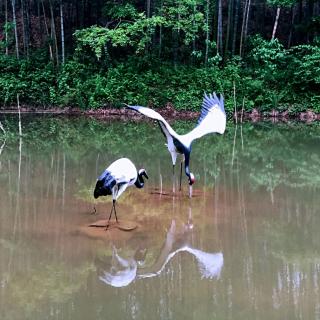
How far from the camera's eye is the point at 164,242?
6.70 m

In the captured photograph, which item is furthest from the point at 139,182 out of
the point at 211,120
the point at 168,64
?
the point at 168,64

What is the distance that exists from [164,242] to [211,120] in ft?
10.8

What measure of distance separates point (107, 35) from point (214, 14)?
5388 mm

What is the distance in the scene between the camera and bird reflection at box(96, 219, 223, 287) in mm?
5605

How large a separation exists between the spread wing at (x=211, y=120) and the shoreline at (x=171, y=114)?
10.4 meters

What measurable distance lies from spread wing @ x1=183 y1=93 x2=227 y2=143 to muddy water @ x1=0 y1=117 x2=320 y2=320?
3.30ft

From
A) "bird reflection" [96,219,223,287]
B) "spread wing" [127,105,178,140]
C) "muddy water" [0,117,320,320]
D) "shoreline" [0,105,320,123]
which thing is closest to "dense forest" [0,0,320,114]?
"shoreline" [0,105,320,123]

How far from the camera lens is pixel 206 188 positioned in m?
9.56

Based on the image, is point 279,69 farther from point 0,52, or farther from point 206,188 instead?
point 206,188

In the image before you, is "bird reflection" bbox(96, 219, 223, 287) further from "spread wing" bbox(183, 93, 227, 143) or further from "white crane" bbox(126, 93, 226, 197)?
"spread wing" bbox(183, 93, 227, 143)

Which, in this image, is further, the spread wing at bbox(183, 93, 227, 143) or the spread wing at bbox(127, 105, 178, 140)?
the spread wing at bbox(183, 93, 227, 143)

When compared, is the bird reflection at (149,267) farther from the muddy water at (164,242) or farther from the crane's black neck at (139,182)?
the crane's black neck at (139,182)

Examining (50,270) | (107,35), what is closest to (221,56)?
(107,35)

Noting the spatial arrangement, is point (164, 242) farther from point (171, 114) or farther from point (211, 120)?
point (171, 114)
